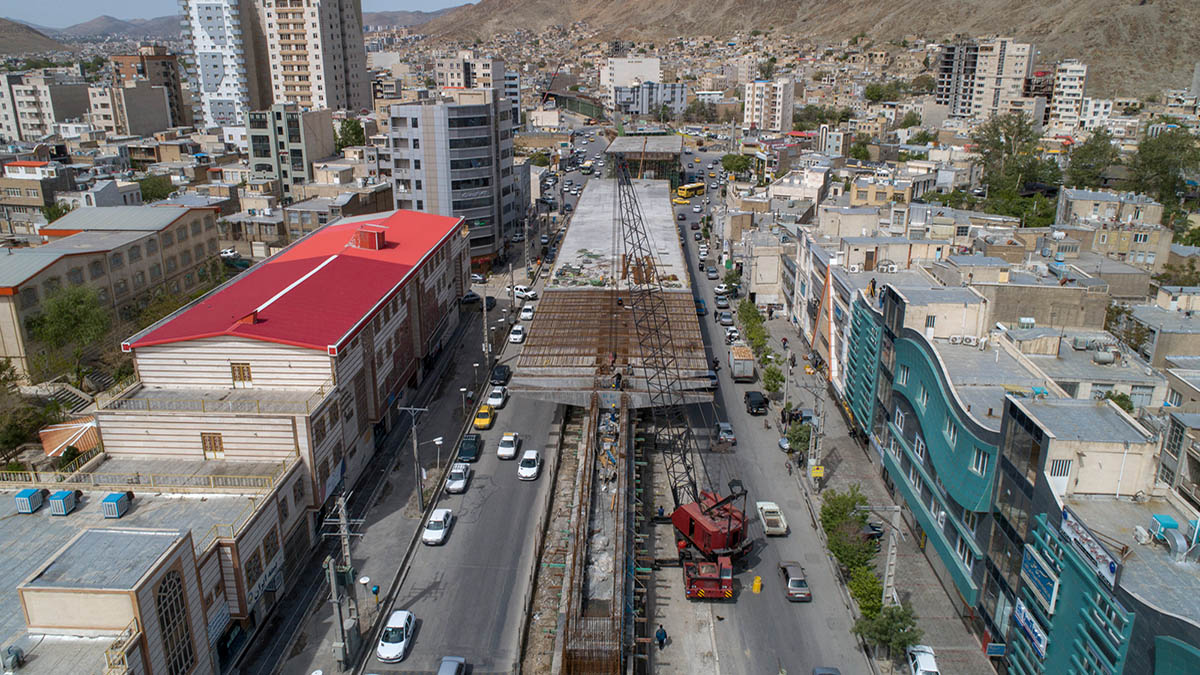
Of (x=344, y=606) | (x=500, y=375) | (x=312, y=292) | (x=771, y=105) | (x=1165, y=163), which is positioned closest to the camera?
(x=344, y=606)

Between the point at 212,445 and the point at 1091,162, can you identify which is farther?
the point at 1091,162

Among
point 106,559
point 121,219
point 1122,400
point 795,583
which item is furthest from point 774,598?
point 121,219

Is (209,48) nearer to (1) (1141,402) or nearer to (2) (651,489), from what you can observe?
(2) (651,489)

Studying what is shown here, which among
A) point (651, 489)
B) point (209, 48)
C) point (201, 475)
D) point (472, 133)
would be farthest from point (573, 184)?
point (201, 475)

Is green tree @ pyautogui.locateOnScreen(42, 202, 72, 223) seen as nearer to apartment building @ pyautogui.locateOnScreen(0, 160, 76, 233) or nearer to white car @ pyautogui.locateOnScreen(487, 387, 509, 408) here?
apartment building @ pyautogui.locateOnScreen(0, 160, 76, 233)

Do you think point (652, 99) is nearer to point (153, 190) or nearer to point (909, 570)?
point (153, 190)

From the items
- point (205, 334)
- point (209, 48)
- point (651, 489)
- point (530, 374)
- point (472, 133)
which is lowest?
point (651, 489)

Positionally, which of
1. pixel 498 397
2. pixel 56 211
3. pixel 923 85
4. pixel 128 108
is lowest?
pixel 498 397
